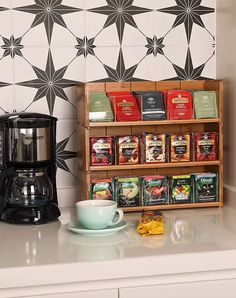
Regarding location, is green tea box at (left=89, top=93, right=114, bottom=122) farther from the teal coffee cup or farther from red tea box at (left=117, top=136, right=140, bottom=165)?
the teal coffee cup

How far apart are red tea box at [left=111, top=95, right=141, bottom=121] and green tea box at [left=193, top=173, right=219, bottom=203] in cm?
31

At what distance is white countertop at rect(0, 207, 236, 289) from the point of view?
156 centimetres

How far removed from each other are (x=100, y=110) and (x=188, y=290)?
Answer: 29.2 inches

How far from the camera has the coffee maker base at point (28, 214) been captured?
1.98m

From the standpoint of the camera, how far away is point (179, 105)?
2.17 metres

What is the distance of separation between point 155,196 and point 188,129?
332 millimetres

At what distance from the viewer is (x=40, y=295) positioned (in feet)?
5.16

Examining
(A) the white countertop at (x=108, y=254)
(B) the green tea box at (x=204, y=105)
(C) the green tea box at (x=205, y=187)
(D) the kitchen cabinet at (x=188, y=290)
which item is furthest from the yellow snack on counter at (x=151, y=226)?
(B) the green tea box at (x=204, y=105)

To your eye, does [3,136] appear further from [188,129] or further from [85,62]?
[188,129]

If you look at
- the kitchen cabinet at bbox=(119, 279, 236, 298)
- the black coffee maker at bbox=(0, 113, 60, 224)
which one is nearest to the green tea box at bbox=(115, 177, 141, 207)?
the black coffee maker at bbox=(0, 113, 60, 224)

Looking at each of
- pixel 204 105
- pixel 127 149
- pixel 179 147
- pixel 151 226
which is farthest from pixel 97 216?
pixel 204 105

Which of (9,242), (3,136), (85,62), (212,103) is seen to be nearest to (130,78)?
(85,62)

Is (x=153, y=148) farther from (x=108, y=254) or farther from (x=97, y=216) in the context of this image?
(x=108, y=254)

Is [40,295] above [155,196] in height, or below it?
below
